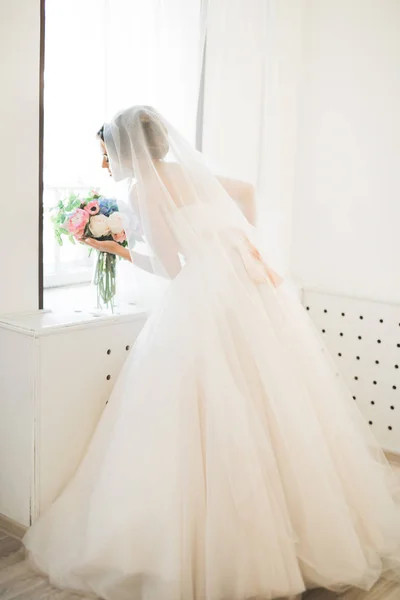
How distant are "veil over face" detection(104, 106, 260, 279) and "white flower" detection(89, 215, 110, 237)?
0.57 feet

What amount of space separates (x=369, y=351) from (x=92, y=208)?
5.31 feet

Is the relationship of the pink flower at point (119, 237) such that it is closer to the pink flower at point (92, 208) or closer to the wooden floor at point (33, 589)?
the pink flower at point (92, 208)

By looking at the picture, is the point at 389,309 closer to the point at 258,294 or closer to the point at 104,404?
the point at 258,294

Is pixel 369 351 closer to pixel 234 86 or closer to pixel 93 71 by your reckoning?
pixel 234 86

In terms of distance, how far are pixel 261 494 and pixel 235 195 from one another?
117cm

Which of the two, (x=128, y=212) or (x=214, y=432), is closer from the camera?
(x=214, y=432)

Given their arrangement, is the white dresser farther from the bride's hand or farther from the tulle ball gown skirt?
the bride's hand

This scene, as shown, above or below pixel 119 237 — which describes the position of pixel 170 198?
above

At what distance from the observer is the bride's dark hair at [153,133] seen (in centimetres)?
249

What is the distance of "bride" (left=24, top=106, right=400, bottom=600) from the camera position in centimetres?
219

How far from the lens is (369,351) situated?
3602mm

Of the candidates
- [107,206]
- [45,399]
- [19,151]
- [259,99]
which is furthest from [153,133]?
[259,99]

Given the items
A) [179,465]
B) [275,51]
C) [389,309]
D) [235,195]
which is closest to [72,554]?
[179,465]

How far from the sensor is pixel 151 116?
8.19ft
